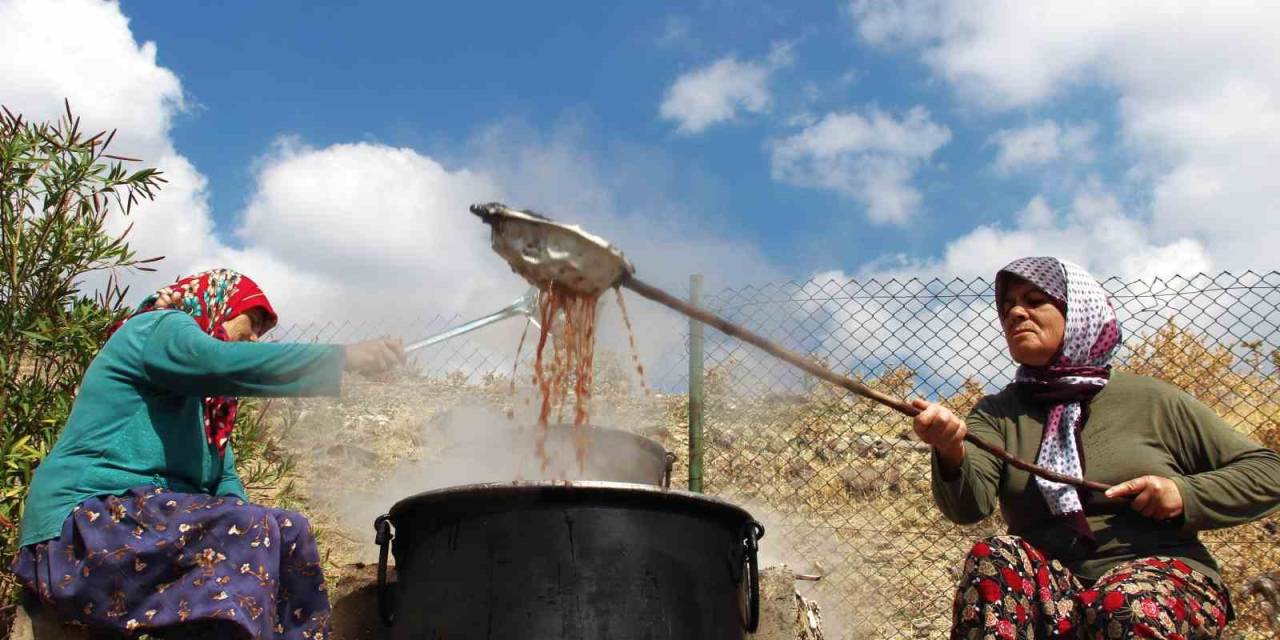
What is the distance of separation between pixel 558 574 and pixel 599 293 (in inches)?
35.2

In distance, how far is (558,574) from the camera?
291 cm

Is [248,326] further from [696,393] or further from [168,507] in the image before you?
[696,393]

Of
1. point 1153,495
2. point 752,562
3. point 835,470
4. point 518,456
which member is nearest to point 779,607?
point 752,562

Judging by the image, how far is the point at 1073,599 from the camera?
9.32 feet

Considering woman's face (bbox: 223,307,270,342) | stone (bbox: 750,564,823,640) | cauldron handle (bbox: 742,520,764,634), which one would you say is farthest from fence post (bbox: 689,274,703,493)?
woman's face (bbox: 223,307,270,342)

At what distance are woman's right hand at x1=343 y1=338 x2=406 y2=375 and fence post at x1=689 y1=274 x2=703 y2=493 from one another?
2.34 metres

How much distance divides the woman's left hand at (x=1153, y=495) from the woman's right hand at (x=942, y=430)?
45 centimetres

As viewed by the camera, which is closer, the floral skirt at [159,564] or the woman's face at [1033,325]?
the floral skirt at [159,564]

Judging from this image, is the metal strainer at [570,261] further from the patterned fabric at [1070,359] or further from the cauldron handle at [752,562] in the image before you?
the cauldron handle at [752,562]

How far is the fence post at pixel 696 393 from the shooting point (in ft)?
17.1

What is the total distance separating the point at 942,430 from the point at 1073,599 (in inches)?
23.7

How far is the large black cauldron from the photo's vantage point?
9.46 ft

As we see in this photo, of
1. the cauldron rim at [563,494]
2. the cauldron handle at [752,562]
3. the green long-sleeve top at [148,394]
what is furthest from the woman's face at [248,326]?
the cauldron handle at [752,562]

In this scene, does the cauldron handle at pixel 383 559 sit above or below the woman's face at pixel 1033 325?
below
